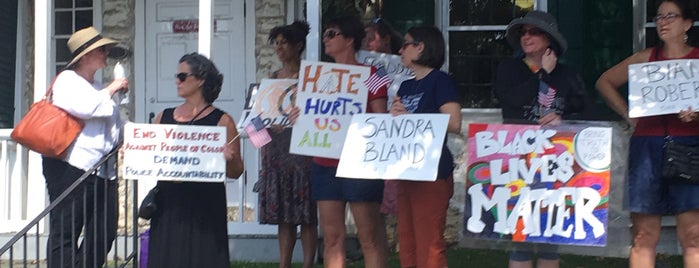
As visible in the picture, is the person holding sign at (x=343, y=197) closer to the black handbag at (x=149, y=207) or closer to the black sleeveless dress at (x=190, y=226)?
the black sleeveless dress at (x=190, y=226)

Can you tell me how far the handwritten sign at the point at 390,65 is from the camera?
6297 millimetres

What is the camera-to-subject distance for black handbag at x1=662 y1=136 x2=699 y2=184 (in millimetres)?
4898

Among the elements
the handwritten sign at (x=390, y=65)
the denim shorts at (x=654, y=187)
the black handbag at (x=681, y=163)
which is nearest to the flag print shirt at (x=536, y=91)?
the denim shorts at (x=654, y=187)

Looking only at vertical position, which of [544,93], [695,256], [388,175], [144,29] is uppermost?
[144,29]

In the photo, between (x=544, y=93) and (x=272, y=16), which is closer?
(x=544, y=93)

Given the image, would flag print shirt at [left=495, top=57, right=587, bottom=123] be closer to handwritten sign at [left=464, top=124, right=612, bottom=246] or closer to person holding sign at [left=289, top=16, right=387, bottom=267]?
handwritten sign at [left=464, top=124, right=612, bottom=246]

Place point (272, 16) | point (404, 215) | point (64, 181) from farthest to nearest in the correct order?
1. point (272, 16)
2. point (64, 181)
3. point (404, 215)

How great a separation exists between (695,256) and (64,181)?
3.45m

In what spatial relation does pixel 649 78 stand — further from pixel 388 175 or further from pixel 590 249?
pixel 388 175

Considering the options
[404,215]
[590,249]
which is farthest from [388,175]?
[590,249]

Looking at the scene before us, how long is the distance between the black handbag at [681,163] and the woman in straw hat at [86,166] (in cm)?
301

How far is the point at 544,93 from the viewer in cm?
511

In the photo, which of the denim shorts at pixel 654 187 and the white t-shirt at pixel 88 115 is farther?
the white t-shirt at pixel 88 115

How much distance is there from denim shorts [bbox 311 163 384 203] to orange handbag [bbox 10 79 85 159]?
4.53ft
